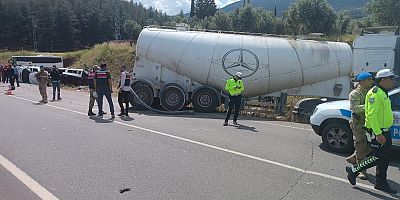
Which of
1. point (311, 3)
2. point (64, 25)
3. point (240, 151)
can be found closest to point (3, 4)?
point (64, 25)

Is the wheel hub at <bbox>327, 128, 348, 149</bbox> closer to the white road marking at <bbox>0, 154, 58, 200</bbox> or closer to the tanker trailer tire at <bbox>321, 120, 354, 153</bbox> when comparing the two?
the tanker trailer tire at <bbox>321, 120, 354, 153</bbox>

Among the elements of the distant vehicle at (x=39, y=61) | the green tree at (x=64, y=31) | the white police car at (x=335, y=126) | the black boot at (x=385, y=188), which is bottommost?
the distant vehicle at (x=39, y=61)

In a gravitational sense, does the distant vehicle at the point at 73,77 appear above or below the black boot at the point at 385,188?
below

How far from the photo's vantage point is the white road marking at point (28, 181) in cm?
501

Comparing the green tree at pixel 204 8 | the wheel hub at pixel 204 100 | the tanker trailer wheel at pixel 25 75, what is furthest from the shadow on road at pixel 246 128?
the green tree at pixel 204 8

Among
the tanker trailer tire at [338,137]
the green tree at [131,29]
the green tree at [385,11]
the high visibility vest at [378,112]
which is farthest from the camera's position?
the green tree at [131,29]

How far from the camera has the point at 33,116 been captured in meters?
12.2

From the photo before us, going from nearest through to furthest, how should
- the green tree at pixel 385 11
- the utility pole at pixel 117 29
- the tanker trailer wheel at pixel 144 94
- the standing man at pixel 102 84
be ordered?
the standing man at pixel 102 84 → the tanker trailer wheel at pixel 144 94 → the green tree at pixel 385 11 → the utility pole at pixel 117 29

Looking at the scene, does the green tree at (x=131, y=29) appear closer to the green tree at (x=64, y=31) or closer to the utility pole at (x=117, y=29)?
the utility pole at (x=117, y=29)

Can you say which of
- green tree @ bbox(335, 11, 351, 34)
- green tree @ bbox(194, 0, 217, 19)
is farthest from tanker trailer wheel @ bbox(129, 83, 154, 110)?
green tree @ bbox(194, 0, 217, 19)

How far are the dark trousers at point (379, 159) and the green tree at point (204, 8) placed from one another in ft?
446

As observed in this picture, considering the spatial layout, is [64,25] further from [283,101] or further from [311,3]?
[283,101]

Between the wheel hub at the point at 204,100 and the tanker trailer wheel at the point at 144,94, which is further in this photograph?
the tanker trailer wheel at the point at 144,94

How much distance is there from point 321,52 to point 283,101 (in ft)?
7.54
